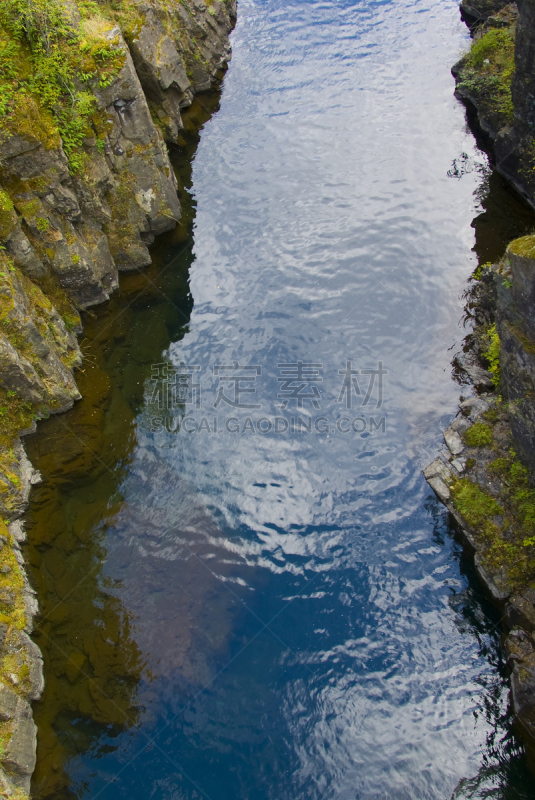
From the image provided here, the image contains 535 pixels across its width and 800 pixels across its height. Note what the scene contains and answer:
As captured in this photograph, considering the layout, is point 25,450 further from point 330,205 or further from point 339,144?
point 339,144

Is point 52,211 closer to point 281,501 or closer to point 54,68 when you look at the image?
point 54,68

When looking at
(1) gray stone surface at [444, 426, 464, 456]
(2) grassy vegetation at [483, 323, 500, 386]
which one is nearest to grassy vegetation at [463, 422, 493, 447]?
(1) gray stone surface at [444, 426, 464, 456]

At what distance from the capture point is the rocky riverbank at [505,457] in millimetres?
11156

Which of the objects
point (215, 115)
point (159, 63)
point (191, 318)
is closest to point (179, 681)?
point (191, 318)

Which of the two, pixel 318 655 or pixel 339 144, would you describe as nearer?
pixel 318 655

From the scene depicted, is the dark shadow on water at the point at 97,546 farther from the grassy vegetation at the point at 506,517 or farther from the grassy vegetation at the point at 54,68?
the grassy vegetation at the point at 506,517

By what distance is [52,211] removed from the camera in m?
15.0

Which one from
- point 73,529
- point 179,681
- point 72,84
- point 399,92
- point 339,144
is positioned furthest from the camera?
point 399,92

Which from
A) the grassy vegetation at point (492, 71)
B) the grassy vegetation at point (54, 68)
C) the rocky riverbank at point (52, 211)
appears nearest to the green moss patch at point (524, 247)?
the rocky riverbank at point (52, 211)

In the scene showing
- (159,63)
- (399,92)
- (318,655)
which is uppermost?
(159,63)

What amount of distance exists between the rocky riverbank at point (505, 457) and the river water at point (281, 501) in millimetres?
551

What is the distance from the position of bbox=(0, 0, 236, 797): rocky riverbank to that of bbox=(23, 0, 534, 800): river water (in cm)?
68

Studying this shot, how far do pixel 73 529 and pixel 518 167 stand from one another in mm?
21077

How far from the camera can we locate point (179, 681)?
11430 millimetres
